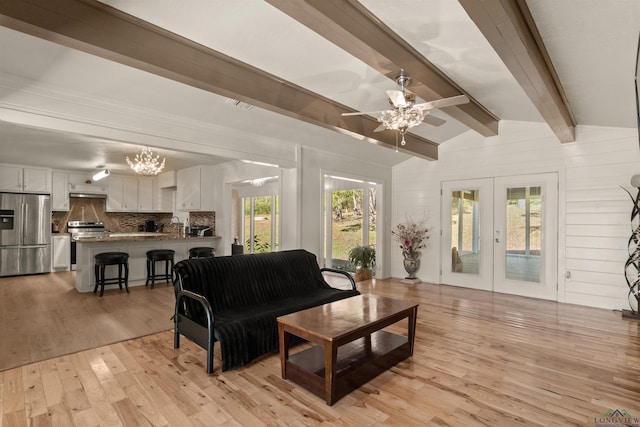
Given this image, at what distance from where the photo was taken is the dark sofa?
2783mm

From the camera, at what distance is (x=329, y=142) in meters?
5.46

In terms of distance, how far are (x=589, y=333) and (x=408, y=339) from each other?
2.31 metres

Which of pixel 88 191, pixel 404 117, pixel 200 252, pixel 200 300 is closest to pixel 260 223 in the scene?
pixel 200 252

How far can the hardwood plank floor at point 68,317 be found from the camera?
3.23 meters

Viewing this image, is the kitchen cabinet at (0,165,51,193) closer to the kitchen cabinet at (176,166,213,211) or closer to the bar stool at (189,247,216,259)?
the kitchen cabinet at (176,166,213,211)

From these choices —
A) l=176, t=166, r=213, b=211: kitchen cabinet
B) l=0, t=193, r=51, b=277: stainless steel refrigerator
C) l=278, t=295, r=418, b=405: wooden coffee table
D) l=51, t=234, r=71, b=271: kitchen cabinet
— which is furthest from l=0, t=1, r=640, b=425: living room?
l=51, t=234, r=71, b=271: kitchen cabinet

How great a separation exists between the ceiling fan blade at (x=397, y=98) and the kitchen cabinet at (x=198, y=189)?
5576 millimetres

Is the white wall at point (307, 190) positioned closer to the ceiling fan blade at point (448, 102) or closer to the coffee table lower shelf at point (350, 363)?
the coffee table lower shelf at point (350, 363)

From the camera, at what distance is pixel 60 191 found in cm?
775

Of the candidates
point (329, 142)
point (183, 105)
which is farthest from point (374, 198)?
point (183, 105)

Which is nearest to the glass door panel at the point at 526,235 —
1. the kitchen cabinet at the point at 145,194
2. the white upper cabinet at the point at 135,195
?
the white upper cabinet at the point at 135,195

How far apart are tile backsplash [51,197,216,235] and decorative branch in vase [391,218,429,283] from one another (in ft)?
13.6

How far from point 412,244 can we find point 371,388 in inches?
174

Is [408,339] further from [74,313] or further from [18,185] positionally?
[18,185]
